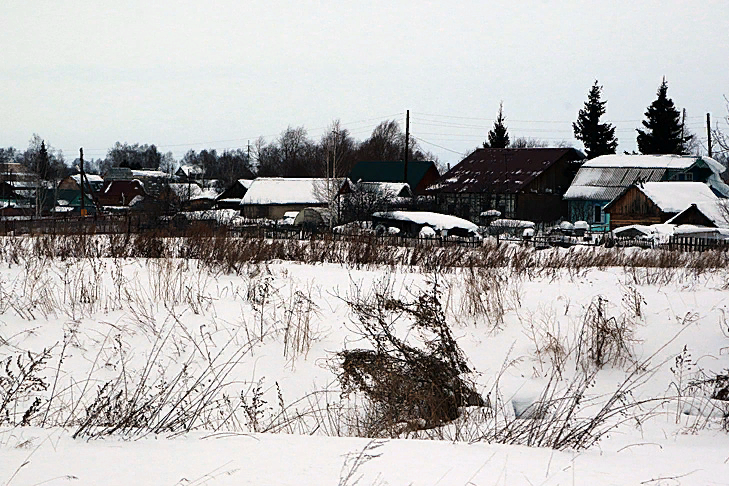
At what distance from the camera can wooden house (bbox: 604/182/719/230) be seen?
41.7m

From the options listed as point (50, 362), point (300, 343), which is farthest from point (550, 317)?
point (50, 362)

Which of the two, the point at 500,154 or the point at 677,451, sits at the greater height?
the point at 500,154

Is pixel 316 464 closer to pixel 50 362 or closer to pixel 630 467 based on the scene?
pixel 630 467

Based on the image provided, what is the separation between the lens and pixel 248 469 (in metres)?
4.12

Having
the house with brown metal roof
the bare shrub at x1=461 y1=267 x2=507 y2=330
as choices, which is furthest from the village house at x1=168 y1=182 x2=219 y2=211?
the bare shrub at x1=461 y1=267 x2=507 y2=330

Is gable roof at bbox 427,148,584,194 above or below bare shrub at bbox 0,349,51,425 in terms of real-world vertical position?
above

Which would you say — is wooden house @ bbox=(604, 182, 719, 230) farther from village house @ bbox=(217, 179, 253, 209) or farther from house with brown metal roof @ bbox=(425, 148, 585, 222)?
village house @ bbox=(217, 179, 253, 209)

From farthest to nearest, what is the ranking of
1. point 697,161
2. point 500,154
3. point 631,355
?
point 500,154, point 697,161, point 631,355

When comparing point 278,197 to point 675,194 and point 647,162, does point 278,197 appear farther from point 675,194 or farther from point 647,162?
point 675,194

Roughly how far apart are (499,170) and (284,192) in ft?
58.2

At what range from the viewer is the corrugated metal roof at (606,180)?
51.5 m

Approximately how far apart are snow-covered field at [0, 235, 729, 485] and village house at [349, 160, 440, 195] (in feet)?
179

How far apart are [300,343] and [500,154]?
51799 mm

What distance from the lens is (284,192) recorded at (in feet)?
189
